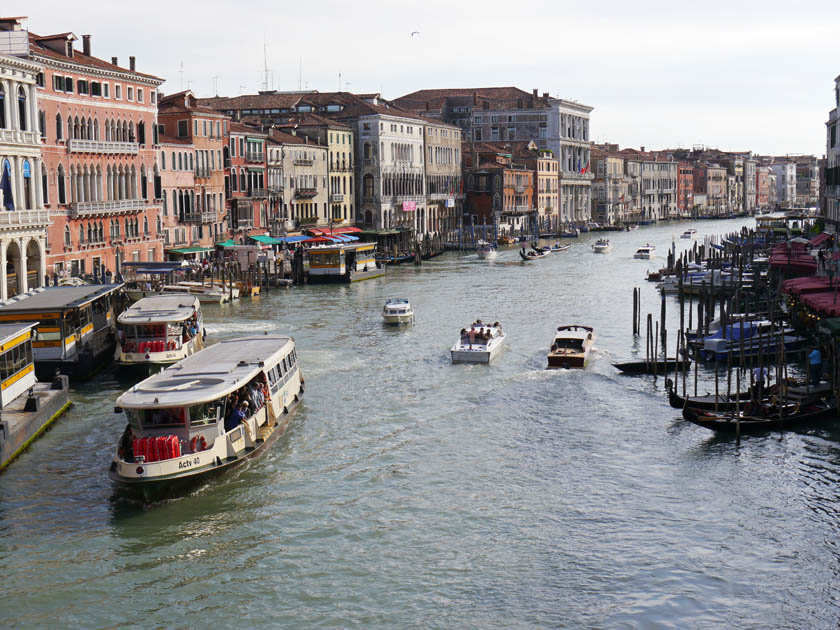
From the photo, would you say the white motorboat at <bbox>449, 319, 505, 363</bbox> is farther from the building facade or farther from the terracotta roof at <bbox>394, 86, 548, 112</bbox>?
the terracotta roof at <bbox>394, 86, 548, 112</bbox>

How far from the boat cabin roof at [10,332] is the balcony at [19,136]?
13.1 m

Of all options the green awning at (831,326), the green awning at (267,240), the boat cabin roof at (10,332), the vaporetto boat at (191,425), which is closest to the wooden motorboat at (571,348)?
the green awning at (831,326)

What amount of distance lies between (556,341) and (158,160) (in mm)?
27047

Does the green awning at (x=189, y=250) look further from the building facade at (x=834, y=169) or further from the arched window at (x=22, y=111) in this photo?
the building facade at (x=834, y=169)

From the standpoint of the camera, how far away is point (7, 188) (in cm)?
3331

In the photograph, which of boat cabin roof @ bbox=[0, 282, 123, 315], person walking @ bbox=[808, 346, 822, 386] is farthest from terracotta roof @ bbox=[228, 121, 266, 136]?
person walking @ bbox=[808, 346, 822, 386]

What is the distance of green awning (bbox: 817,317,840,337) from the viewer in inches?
851

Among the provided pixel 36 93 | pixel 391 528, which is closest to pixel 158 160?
pixel 36 93

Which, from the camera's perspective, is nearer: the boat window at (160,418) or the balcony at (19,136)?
the boat window at (160,418)

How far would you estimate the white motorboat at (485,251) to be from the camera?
215 ft

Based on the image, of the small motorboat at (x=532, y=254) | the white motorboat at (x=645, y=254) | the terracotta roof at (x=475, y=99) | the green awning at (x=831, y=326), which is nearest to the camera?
the green awning at (x=831, y=326)

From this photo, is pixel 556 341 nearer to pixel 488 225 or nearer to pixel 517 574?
pixel 517 574

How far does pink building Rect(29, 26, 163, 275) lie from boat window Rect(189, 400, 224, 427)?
918 inches

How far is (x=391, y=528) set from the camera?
51.1ft
